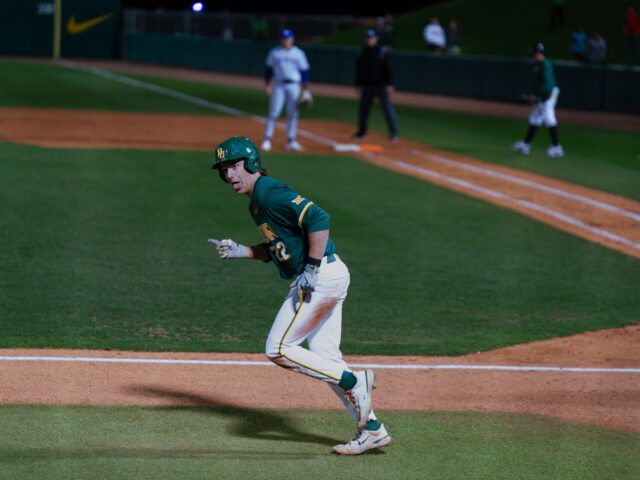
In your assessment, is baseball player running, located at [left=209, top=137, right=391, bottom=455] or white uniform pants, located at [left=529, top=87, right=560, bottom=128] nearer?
baseball player running, located at [left=209, top=137, right=391, bottom=455]

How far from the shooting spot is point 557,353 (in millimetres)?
9695

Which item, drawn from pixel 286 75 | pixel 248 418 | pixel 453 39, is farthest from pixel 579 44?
pixel 248 418

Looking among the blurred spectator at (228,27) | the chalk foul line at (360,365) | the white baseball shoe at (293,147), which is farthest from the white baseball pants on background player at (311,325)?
the blurred spectator at (228,27)

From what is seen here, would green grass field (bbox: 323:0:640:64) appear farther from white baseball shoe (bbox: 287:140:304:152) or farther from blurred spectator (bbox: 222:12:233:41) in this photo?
white baseball shoe (bbox: 287:140:304:152)

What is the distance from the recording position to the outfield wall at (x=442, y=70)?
33156 millimetres

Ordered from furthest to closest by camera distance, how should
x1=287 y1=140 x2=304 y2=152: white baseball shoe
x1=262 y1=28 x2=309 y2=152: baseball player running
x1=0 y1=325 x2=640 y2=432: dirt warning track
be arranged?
x1=287 y1=140 x2=304 y2=152: white baseball shoe → x1=262 y1=28 x2=309 y2=152: baseball player running → x1=0 y1=325 x2=640 y2=432: dirt warning track

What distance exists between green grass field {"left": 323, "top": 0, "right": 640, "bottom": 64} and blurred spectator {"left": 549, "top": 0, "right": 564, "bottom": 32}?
31cm

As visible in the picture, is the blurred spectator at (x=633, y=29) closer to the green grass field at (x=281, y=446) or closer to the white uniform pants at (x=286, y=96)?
the white uniform pants at (x=286, y=96)

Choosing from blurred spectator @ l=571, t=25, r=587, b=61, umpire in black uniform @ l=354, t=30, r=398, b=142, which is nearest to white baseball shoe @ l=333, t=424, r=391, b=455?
umpire in black uniform @ l=354, t=30, r=398, b=142

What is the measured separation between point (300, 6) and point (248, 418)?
6025 cm

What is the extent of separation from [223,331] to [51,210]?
5.96m

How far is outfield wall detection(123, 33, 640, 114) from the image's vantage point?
109ft

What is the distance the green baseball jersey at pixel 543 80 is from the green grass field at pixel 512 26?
17.7m

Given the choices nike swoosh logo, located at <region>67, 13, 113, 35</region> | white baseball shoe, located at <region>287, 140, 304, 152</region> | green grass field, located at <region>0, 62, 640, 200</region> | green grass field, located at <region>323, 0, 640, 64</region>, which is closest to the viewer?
green grass field, located at <region>0, 62, 640, 200</region>
